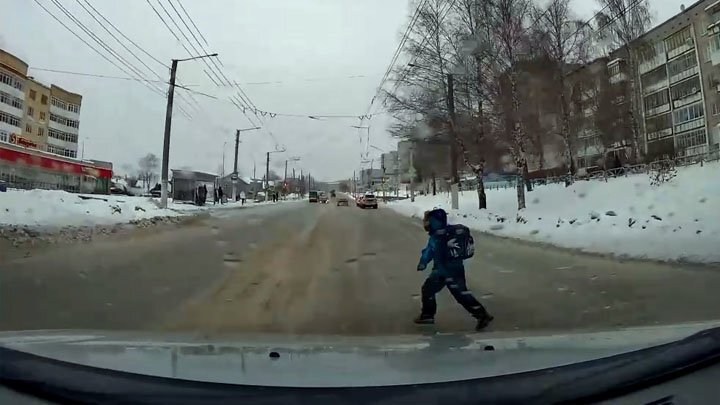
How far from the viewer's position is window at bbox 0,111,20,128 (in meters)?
11.0

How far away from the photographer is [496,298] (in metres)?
6.84

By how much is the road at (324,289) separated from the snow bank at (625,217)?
0.71 metres

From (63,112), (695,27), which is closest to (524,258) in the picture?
(695,27)

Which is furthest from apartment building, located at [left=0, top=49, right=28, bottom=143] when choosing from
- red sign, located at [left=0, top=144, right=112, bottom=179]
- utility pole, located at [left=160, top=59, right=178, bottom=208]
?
utility pole, located at [left=160, top=59, right=178, bottom=208]

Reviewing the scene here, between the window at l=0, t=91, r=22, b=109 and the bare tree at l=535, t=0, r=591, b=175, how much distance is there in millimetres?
15286

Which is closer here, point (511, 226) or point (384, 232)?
point (511, 226)

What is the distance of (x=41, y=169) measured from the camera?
30.8 feet

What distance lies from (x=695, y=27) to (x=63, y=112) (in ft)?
48.2

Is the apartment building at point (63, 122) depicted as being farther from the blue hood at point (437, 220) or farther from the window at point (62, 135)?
the blue hood at point (437, 220)

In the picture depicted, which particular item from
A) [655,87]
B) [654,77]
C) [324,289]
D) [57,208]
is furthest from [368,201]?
[655,87]

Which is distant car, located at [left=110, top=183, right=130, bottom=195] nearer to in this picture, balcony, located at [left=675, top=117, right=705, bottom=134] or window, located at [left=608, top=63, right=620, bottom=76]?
balcony, located at [left=675, top=117, right=705, bottom=134]

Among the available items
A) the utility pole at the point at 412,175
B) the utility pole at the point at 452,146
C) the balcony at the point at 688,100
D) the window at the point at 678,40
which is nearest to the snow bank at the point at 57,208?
the utility pole at the point at 412,175

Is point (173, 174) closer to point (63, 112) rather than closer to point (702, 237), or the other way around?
point (63, 112)

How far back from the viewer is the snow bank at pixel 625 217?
34.3 feet
